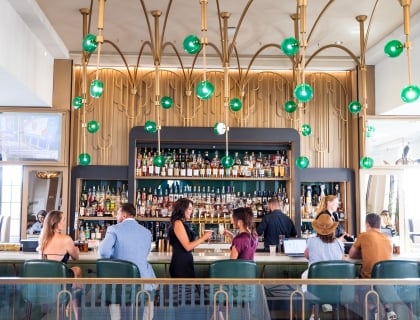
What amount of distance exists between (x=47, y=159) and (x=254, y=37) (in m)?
3.86

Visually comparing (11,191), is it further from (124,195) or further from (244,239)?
(244,239)

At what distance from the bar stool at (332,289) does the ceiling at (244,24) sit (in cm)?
302

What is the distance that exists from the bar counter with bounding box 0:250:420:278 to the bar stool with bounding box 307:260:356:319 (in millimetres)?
980

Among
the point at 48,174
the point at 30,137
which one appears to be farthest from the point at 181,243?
the point at 30,137

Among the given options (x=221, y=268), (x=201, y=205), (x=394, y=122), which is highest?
(x=394, y=122)

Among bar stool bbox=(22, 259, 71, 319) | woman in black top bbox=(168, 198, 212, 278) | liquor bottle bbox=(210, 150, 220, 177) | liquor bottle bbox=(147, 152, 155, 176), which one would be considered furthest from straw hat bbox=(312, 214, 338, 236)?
liquor bottle bbox=(147, 152, 155, 176)

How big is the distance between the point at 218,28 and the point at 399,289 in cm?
470

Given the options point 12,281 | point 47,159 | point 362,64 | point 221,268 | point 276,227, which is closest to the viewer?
point 12,281

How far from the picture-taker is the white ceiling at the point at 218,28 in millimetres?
6203

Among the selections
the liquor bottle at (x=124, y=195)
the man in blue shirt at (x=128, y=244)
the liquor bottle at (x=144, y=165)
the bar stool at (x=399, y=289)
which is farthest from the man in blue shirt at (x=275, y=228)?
the man in blue shirt at (x=128, y=244)

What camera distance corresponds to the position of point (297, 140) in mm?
8023

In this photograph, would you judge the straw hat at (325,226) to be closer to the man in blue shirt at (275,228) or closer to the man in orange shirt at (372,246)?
the man in orange shirt at (372,246)

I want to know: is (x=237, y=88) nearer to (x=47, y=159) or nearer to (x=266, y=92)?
(x=266, y=92)

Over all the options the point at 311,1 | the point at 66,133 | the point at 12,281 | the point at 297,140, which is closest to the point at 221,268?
the point at 12,281
